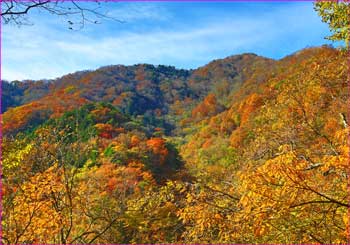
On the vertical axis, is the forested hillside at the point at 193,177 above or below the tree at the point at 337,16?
below

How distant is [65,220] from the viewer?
5.98 m

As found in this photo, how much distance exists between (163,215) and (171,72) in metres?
80.0

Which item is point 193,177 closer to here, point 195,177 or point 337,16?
point 195,177

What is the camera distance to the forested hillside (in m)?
3.60

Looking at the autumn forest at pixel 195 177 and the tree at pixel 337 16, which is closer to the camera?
the autumn forest at pixel 195 177

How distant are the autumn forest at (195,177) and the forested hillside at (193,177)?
0.07 feet

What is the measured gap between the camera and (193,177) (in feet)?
73.2

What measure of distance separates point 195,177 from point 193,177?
435 cm

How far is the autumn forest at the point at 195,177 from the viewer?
11.8 feet

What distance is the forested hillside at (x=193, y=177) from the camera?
142 inches

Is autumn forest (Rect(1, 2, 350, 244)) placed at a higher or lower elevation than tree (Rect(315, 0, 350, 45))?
lower

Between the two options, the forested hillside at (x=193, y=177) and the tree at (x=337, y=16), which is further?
the tree at (x=337, y=16)

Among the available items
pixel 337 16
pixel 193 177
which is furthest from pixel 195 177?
pixel 337 16

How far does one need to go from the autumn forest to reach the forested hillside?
22mm
